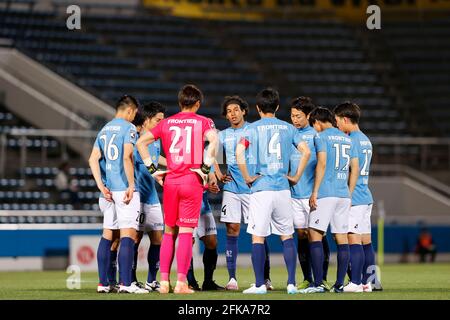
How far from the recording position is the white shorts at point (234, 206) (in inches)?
551

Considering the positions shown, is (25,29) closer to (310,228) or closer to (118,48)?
(118,48)

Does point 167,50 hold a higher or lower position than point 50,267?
higher

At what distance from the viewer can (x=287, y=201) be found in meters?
12.4

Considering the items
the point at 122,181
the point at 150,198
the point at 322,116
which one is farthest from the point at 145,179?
the point at 322,116

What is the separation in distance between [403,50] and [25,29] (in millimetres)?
11295

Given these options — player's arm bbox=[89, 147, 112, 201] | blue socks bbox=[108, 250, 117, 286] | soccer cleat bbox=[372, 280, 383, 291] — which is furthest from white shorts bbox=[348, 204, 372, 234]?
player's arm bbox=[89, 147, 112, 201]

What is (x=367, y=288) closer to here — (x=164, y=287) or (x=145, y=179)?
(x=164, y=287)

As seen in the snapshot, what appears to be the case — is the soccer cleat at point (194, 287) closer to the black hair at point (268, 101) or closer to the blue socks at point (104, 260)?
the blue socks at point (104, 260)

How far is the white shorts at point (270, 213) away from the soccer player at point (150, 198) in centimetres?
144

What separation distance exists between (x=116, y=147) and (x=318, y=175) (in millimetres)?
2333

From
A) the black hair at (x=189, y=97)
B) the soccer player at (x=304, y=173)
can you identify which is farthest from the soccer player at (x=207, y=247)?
the black hair at (x=189, y=97)

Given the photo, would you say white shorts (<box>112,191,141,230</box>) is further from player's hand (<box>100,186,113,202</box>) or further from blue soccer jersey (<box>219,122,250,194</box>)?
blue soccer jersey (<box>219,122,250,194</box>)

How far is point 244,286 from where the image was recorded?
1498cm
